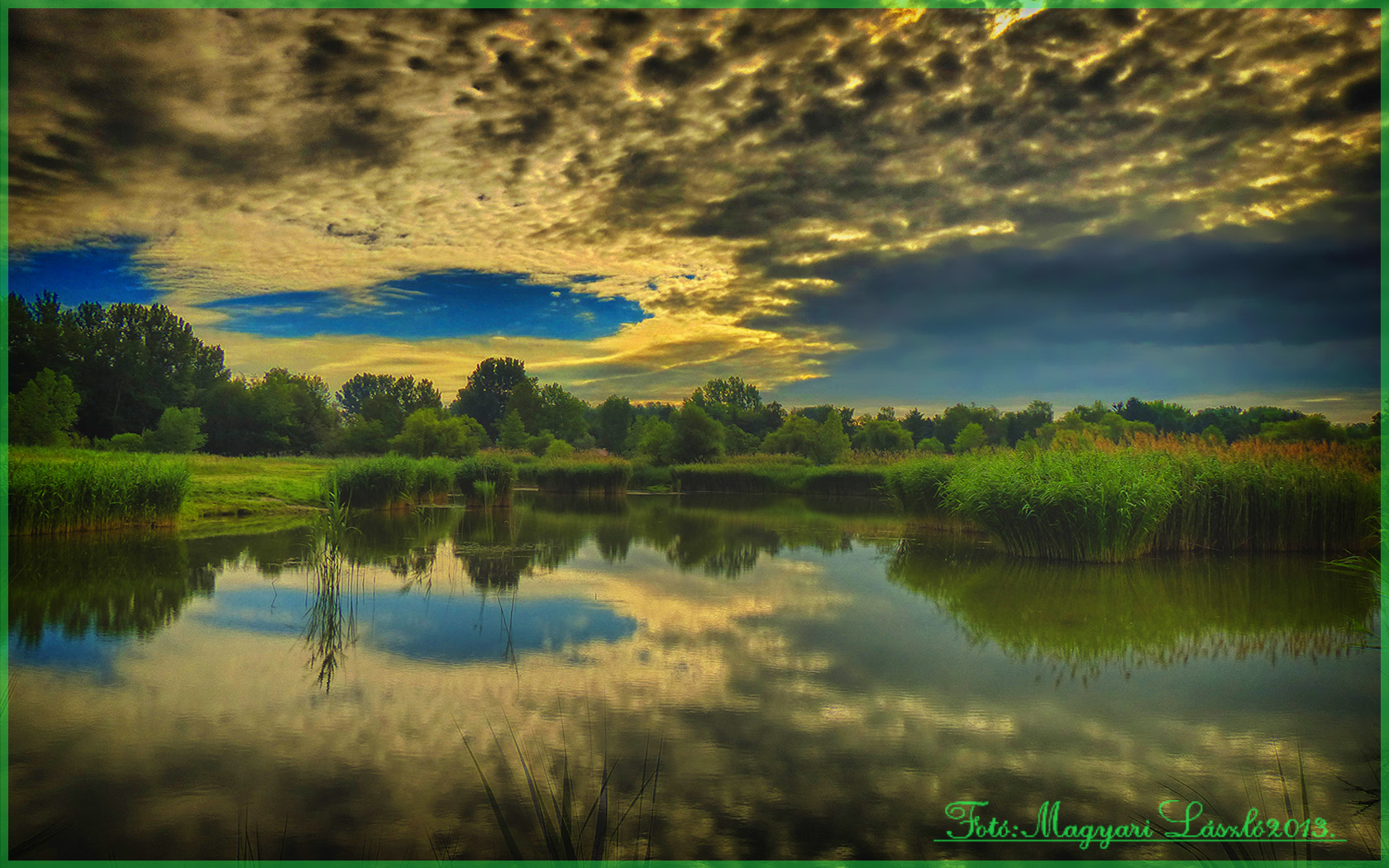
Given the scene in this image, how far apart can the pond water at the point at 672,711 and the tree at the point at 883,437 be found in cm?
4541

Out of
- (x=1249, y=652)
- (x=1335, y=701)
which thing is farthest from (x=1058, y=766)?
(x=1249, y=652)

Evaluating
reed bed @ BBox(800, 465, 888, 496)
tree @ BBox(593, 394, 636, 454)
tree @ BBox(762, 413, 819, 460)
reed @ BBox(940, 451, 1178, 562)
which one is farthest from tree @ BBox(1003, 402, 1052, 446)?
reed @ BBox(940, 451, 1178, 562)

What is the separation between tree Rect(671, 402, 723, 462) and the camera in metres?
39.5

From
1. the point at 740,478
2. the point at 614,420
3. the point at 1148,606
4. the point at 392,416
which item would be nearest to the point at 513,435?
the point at 392,416

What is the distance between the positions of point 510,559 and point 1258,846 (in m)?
9.10

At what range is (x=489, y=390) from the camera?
74.6m

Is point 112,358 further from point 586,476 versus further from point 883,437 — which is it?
point 883,437

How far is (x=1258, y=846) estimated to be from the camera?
309 cm

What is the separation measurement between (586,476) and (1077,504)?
1941 centimetres

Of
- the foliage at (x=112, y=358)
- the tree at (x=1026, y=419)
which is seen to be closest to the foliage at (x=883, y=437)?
the tree at (x=1026, y=419)

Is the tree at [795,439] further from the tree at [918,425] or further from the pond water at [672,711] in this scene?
the pond water at [672,711]

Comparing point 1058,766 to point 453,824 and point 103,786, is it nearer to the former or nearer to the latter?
point 453,824

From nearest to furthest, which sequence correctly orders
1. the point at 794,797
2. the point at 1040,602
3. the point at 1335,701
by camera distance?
the point at 794,797 → the point at 1335,701 → the point at 1040,602

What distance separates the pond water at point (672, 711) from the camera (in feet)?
10.4
